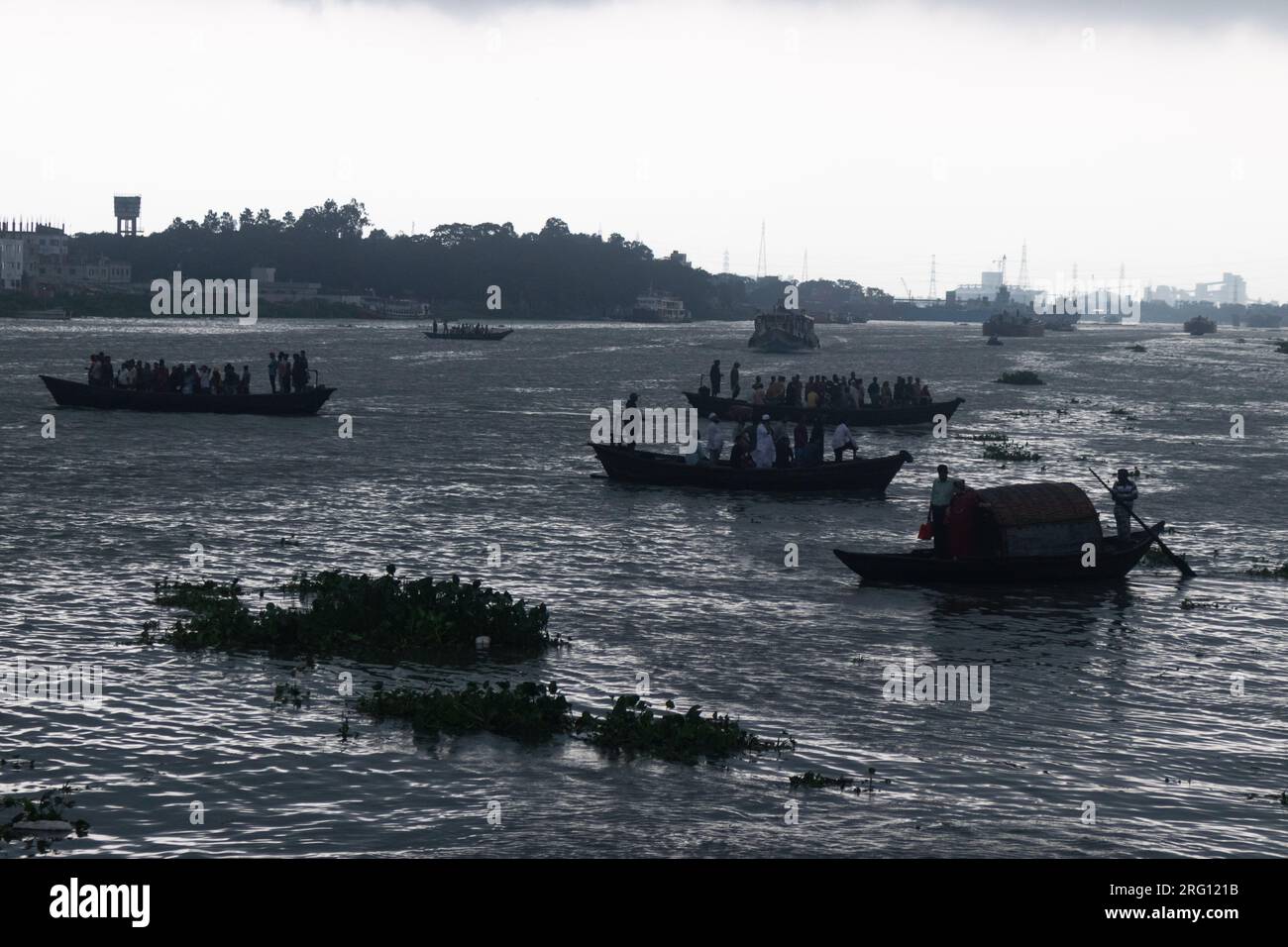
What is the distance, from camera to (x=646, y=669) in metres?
18.2

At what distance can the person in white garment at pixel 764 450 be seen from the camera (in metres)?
35.2

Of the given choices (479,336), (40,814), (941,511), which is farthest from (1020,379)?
(40,814)

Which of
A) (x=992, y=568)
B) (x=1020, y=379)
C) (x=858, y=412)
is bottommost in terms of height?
(x=992, y=568)

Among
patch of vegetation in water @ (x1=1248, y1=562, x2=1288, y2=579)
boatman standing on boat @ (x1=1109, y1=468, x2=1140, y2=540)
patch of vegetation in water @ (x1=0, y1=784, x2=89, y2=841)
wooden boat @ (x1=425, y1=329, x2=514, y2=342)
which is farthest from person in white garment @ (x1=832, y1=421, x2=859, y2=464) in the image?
wooden boat @ (x1=425, y1=329, x2=514, y2=342)

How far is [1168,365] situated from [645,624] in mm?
127172

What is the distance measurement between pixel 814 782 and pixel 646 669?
Result: 4.89 meters

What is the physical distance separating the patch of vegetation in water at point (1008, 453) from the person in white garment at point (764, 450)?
13.1m

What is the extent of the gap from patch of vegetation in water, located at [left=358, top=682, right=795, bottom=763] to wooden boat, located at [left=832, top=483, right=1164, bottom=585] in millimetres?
8711

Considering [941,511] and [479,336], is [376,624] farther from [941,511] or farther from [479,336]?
[479,336]

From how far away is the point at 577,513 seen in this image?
32.5m

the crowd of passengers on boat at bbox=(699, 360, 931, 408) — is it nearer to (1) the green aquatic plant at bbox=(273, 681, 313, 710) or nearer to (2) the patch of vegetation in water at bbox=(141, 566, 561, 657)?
(2) the patch of vegetation in water at bbox=(141, 566, 561, 657)
